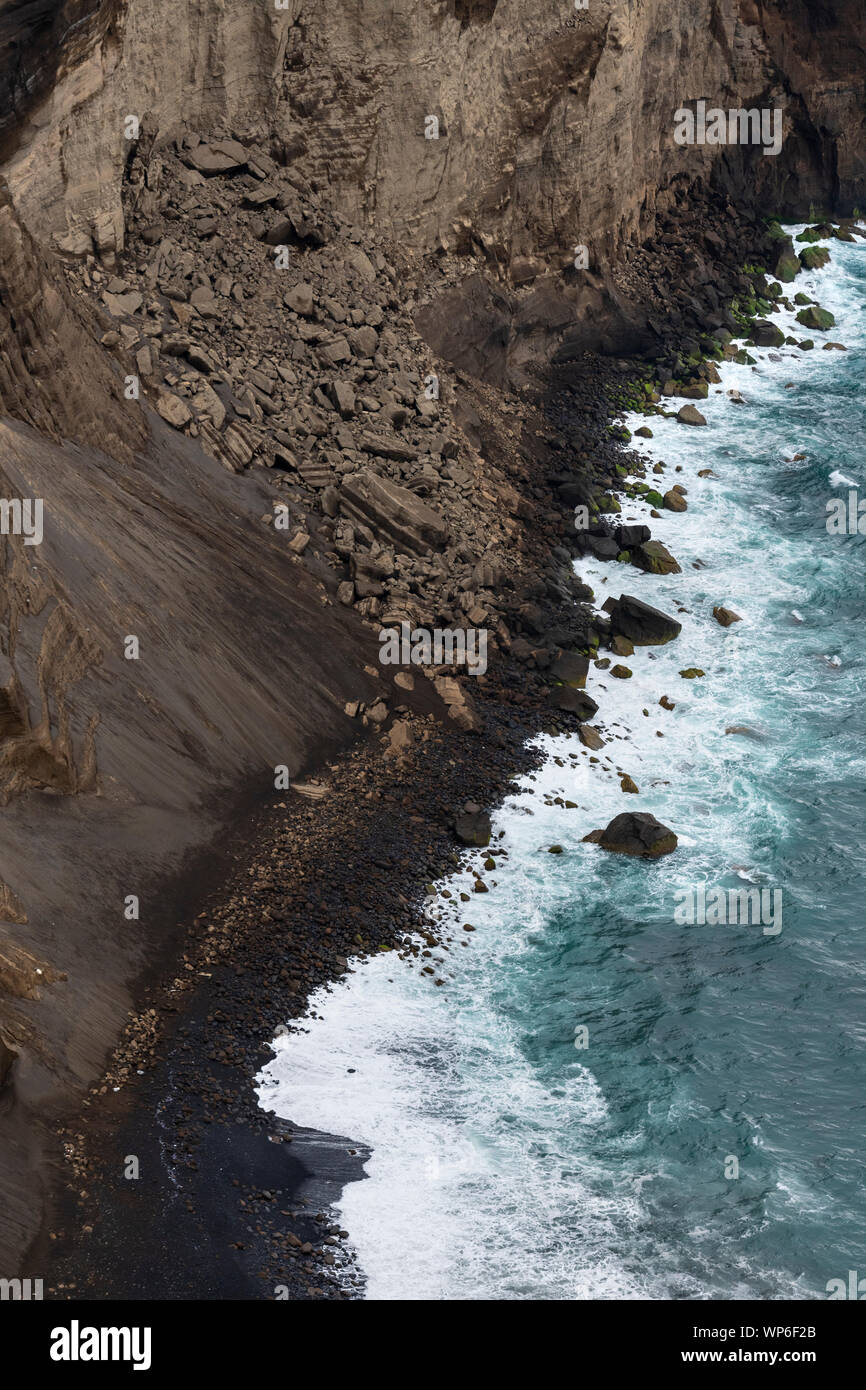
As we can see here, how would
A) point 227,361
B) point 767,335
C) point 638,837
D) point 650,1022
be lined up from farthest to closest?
point 767,335 < point 227,361 < point 638,837 < point 650,1022

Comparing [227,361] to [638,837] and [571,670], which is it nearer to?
[571,670]

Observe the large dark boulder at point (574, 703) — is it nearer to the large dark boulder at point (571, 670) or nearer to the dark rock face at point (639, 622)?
the large dark boulder at point (571, 670)

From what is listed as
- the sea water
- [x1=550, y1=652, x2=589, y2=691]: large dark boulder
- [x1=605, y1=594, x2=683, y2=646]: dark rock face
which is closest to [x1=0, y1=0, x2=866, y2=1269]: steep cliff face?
[x1=550, y1=652, x2=589, y2=691]: large dark boulder

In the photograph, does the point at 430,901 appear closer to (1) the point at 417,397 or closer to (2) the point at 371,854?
(2) the point at 371,854

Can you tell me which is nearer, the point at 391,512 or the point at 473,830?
the point at 473,830

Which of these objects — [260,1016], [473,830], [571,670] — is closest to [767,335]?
[571,670]

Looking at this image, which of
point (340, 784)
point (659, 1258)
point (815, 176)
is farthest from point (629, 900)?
point (815, 176)

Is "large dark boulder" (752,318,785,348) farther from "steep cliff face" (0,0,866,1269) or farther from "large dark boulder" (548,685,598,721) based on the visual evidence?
"large dark boulder" (548,685,598,721)
